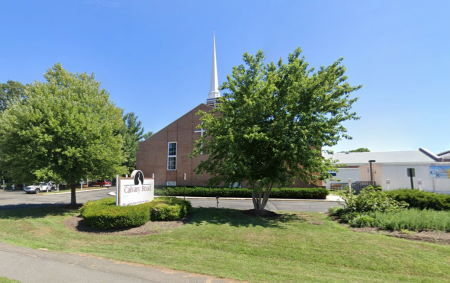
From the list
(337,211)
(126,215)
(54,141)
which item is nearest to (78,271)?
(126,215)

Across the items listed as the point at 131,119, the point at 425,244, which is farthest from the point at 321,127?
the point at 131,119

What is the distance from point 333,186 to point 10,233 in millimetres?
34070

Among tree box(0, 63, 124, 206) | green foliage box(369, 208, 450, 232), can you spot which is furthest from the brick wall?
green foliage box(369, 208, 450, 232)

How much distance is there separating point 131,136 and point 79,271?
41.9m

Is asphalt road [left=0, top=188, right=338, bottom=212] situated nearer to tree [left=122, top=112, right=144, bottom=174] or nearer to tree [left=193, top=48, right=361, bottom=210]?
tree [left=193, top=48, right=361, bottom=210]

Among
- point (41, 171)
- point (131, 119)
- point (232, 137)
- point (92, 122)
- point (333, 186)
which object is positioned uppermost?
point (131, 119)

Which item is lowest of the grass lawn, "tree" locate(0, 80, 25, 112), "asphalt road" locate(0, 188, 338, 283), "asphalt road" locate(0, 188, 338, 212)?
"asphalt road" locate(0, 188, 338, 212)

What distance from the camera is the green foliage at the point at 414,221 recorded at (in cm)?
819

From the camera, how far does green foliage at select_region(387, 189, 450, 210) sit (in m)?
10.3

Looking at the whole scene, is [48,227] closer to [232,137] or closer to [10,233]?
[10,233]

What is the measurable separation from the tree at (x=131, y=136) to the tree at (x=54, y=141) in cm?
2856

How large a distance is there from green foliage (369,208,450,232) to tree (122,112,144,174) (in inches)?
1530

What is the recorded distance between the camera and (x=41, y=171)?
1138 centimetres

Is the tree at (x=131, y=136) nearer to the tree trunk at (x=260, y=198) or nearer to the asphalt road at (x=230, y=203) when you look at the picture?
the asphalt road at (x=230, y=203)
